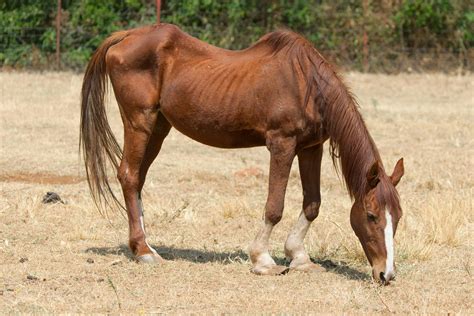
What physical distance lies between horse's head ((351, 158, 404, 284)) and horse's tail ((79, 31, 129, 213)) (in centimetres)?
215

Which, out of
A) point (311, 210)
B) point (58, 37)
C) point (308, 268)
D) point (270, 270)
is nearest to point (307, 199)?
point (311, 210)

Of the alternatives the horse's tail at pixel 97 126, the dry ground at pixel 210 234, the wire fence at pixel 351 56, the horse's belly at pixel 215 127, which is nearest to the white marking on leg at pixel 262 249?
the dry ground at pixel 210 234

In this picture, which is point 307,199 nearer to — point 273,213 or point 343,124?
point 273,213

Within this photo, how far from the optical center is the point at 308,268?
738 cm

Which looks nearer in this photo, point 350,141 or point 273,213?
point 350,141

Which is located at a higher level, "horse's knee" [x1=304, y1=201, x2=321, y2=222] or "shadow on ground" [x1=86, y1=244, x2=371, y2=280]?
→ "horse's knee" [x1=304, y1=201, x2=321, y2=222]

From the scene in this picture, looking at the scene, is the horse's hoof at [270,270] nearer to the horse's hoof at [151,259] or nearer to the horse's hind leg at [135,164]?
the horse's hoof at [151,259]

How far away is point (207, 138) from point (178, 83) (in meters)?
0.49

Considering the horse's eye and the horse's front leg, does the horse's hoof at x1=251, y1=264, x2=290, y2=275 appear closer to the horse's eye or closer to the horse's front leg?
the horse's front leg

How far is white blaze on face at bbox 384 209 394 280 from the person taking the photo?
6629 mm

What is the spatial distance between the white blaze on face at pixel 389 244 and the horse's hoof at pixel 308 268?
31.8 inches

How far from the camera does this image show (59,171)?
10992 millimetres

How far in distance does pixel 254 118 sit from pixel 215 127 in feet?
1.17

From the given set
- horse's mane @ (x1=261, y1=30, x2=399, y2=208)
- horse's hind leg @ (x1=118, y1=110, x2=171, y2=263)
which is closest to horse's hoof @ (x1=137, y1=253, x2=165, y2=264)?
horse's hind leg @ (x1=118, y1=110, x2=171, y2=263)
